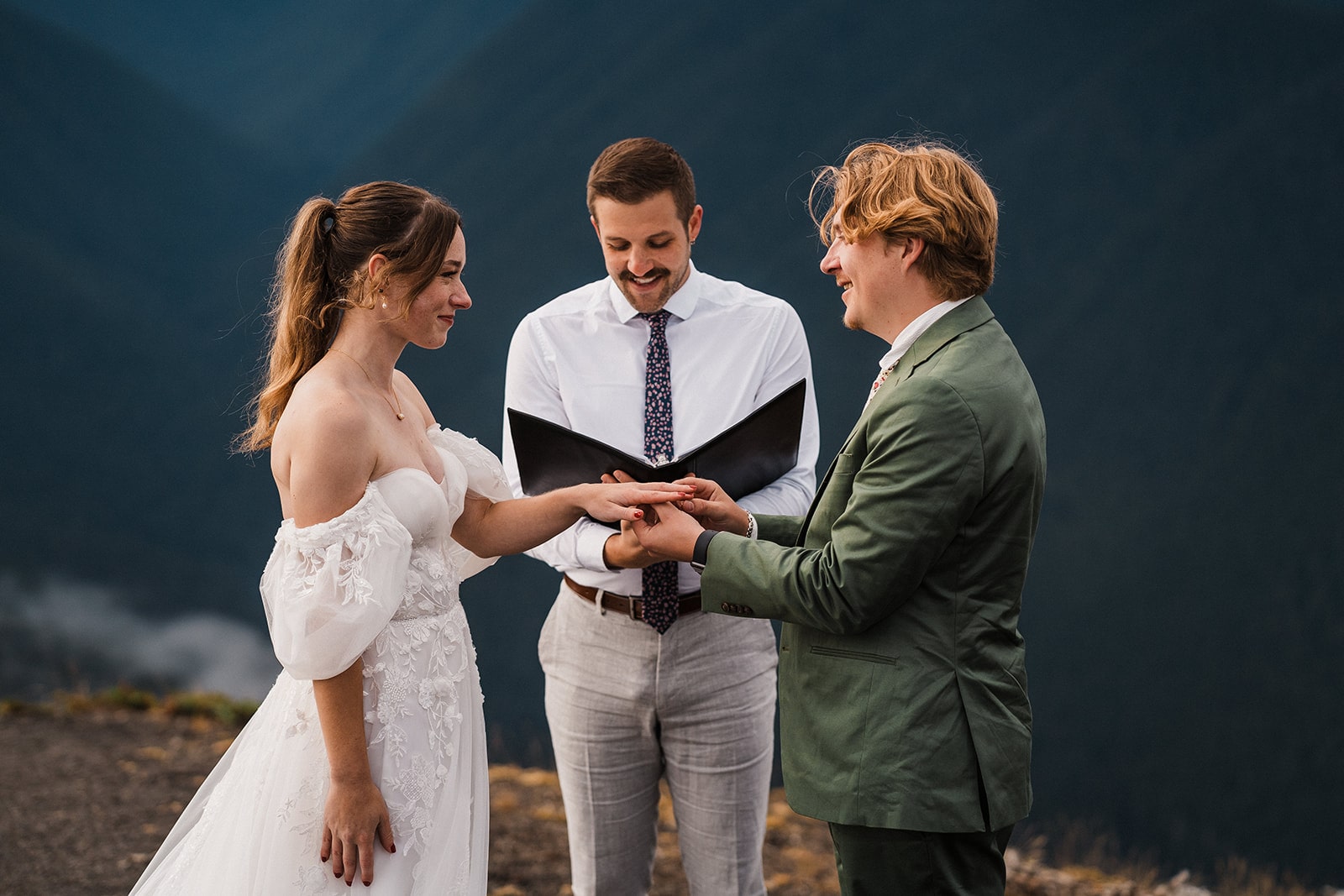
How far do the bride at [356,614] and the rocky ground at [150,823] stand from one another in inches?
91.0

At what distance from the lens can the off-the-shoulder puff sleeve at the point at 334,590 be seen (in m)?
1.70

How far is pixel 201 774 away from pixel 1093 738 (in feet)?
13.6

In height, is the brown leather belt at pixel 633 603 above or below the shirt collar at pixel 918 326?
below

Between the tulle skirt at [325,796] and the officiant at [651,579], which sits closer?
the tulle skirt at [325,796]

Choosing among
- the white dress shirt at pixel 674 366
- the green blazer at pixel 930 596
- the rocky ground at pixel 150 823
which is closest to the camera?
the green blazer at pixel 930 596

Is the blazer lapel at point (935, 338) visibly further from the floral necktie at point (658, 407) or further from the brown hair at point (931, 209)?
the floral necktie at point (658, 407)

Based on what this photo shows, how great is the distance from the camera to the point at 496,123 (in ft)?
18.6

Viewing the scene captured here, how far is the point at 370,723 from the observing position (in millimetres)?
1834

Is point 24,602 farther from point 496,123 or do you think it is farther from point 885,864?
point 885,864

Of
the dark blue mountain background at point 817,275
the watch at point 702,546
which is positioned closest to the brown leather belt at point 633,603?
the watch at point 702,546

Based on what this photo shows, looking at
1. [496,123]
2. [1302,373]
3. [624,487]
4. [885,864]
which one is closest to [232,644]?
[496,123]

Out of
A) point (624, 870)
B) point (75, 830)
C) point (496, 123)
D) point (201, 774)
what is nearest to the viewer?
point (624, 870)

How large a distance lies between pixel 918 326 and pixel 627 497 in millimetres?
700

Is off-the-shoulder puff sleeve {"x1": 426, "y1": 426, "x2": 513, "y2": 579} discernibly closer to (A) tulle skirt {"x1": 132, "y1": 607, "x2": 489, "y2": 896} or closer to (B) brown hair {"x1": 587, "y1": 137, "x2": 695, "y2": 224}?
(A) tulle skirt {"x1": 132, "y1": 607, "x2": 489, "y2": 896}
